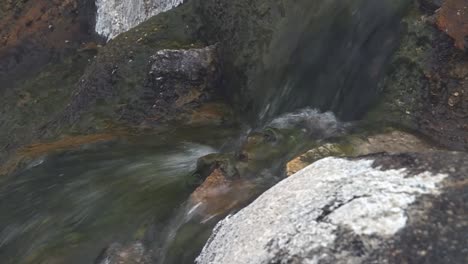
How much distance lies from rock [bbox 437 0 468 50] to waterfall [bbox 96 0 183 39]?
8.09 m

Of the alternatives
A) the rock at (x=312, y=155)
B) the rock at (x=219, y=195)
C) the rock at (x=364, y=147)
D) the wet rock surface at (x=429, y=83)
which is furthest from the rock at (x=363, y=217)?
the wet rock surface at (x=429, y=83)

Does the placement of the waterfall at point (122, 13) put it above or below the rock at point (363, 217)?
above

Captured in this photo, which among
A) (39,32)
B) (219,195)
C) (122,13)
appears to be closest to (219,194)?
(219,195)

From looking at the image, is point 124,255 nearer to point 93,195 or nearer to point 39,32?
point 93,195

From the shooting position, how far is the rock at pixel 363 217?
4.71 meters

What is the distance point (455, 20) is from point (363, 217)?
15.0ft

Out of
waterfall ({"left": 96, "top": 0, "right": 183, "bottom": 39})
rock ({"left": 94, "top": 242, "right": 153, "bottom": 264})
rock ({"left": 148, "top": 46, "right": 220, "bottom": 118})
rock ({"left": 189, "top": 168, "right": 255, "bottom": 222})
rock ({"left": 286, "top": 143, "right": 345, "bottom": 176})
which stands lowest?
rock ({"left": 94, "top": 242, "right": 153, "bottom": 264})

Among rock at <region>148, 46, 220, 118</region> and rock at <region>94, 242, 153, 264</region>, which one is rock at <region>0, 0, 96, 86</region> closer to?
rock at <region>148, 46, 220, 118</region>

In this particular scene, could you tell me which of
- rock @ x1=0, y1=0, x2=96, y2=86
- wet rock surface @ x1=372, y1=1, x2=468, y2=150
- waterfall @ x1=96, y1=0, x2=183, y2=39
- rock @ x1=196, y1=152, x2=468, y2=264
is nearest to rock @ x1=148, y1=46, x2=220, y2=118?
waterfall @ x1=96, y1=0, x2=183, y2=39

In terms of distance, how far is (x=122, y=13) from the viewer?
16891 mm

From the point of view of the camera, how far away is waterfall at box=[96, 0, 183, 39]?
1568 cm

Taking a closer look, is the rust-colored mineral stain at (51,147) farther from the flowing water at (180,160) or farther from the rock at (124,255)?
the rock at (124,255)

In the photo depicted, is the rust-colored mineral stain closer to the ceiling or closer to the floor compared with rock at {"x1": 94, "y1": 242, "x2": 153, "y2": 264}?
closer to the ceiling

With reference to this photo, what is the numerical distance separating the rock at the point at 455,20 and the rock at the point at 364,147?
1.60 meters
